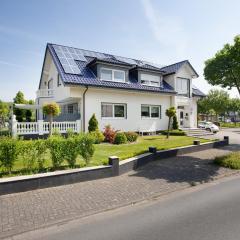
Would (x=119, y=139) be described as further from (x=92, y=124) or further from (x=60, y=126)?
(x=60, y=126)

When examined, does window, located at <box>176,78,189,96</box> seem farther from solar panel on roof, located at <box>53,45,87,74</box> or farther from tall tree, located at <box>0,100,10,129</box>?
tall tree, located at <box>0,100,10,129</box>

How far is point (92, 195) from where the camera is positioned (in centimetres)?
680

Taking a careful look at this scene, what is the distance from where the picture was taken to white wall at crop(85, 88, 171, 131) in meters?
19.5

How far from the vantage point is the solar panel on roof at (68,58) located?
762 inches

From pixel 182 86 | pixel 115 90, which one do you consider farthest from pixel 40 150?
pixel 182 86

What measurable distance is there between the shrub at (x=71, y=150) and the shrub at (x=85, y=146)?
0.63ft

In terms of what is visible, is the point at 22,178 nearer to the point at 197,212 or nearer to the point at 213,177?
the point at 197,212

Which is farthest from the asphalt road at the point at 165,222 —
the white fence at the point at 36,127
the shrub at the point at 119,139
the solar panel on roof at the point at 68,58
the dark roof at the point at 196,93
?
the dark roof at the point at 196,93

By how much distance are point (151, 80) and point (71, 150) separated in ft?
54.9

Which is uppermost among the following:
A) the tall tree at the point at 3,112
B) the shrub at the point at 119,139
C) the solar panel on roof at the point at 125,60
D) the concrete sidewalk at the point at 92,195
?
the solar panel on roof at the point at 125,60

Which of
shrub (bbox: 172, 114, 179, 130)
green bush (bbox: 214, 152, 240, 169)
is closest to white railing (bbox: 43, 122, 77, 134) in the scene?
shrub (bbox: 172, 114, 179, 130)

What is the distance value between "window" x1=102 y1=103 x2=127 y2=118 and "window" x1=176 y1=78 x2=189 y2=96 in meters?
7.50

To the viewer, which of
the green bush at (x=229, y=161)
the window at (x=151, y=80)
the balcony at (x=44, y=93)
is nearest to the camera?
the green bush at (x=229, y=161)

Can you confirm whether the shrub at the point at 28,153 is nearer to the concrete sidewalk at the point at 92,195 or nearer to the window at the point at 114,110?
the concrete sidewalk at the point at 92,195
